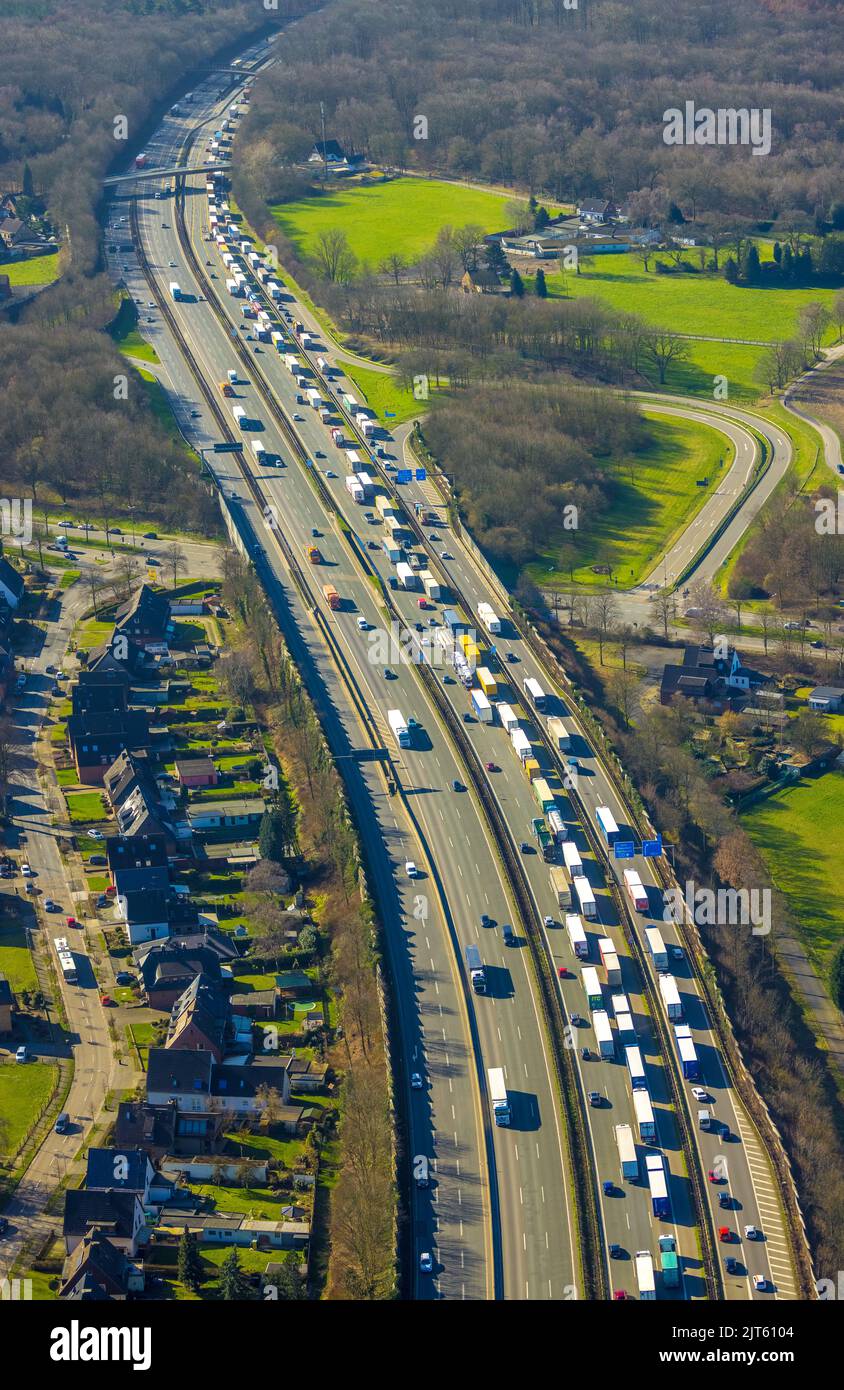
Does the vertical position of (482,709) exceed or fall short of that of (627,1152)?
it exceeds it

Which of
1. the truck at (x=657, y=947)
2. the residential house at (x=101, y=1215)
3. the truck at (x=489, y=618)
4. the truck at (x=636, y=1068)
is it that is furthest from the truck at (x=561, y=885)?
the residential house at (x=101, y=1215)

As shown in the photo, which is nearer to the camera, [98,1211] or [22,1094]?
[98,1211]

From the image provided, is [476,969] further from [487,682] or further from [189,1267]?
[487,682]

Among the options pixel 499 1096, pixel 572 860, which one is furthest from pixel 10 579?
pixel 499 1096

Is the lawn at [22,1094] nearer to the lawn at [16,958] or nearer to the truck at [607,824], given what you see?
the lawn at [16,958]

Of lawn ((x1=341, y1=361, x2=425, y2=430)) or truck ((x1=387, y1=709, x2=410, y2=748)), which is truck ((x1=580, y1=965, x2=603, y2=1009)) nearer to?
truck ((x1=387, y1=709, x2=410, y2=748))

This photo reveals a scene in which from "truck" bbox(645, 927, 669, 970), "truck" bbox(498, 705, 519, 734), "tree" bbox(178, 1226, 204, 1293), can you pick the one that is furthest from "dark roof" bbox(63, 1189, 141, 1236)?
"truck" bbox(498, 705, 519, 734)

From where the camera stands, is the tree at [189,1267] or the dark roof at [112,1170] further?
the dark roof at [112,1170]
